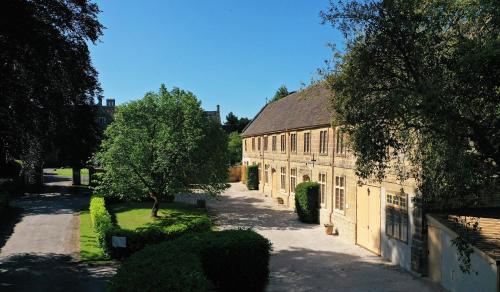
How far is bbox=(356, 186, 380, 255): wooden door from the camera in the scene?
18.4 metres

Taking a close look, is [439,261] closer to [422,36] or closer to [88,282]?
[422,36]

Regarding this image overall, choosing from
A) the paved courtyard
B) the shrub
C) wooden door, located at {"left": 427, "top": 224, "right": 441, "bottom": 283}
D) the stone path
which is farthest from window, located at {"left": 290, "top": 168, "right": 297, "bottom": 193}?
wooden door, located at {"left": 427, "top": 224, "right": 441, "bottom": 283}

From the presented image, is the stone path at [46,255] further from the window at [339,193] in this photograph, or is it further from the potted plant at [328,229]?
the window at [339,193]

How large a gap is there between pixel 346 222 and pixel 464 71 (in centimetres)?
1523

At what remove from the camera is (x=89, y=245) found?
20844 millimetres

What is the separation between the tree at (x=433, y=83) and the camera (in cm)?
760

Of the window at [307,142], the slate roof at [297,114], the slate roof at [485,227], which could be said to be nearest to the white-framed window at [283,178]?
the slate roof at [297,114]

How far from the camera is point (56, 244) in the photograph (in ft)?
69.4

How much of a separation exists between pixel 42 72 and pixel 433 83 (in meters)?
13.0

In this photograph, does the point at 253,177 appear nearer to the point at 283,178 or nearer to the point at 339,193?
the point at 283,178

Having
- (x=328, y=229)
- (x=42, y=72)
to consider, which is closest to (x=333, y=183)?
(x=328, y=229)

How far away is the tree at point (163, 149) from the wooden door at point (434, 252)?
14.4 meters

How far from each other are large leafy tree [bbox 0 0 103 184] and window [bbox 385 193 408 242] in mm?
13989

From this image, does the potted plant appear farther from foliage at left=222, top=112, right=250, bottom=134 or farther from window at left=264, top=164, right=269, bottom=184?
foliage at left=222, top=112, right=250, bottom=134
